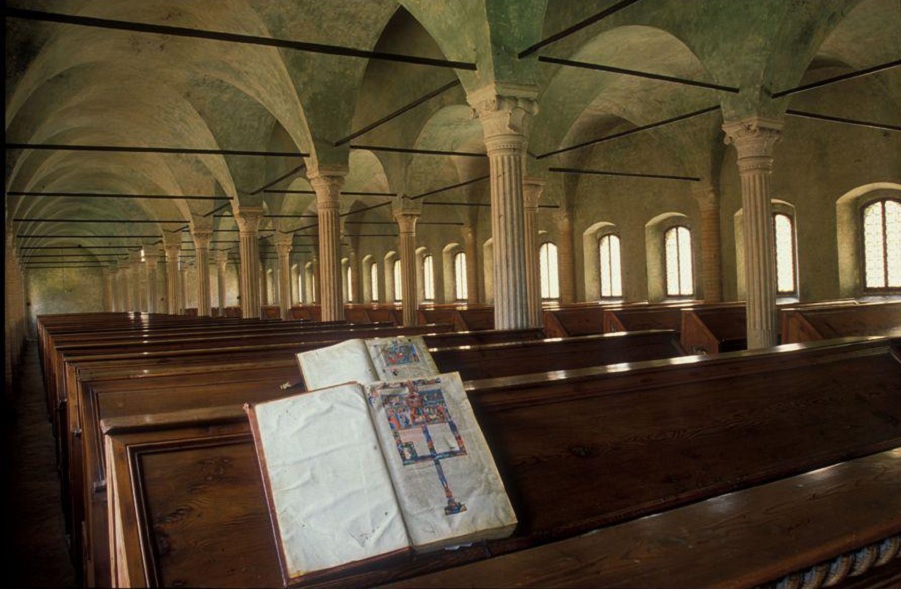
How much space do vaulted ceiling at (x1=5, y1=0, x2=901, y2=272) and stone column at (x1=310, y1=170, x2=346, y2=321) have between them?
17.0 inches

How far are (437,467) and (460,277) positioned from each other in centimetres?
2750

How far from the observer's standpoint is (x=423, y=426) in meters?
2.11

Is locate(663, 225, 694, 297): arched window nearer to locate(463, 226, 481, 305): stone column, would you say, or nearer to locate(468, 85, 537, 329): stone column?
locate(463, 226, 481, 305): stone column

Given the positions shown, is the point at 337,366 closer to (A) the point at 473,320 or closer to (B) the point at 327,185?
(B) the point at 327,185

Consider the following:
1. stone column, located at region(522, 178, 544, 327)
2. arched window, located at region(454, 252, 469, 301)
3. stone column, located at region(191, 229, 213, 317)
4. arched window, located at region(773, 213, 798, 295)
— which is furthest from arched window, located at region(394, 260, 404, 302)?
stone column, located at region(522, 178, 544, 327)

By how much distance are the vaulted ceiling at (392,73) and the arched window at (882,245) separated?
86.5 inches

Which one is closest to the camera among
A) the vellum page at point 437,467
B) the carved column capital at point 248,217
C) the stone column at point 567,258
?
the vellum page at point 437,467

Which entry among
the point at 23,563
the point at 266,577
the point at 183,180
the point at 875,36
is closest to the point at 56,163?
the point at 183,180

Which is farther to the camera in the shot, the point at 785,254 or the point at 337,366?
the point at 785,254

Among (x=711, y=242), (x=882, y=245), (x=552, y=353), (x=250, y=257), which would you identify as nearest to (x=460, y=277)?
(x=250, y=257)

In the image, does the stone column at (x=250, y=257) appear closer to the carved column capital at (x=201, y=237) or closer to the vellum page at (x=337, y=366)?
the carved column capital at (x=201, y=237)

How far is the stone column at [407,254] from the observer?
17.3 meters

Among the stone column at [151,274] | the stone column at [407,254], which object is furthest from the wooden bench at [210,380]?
the stone column at [151,274]

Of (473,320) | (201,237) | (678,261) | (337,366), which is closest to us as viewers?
(337,366)
